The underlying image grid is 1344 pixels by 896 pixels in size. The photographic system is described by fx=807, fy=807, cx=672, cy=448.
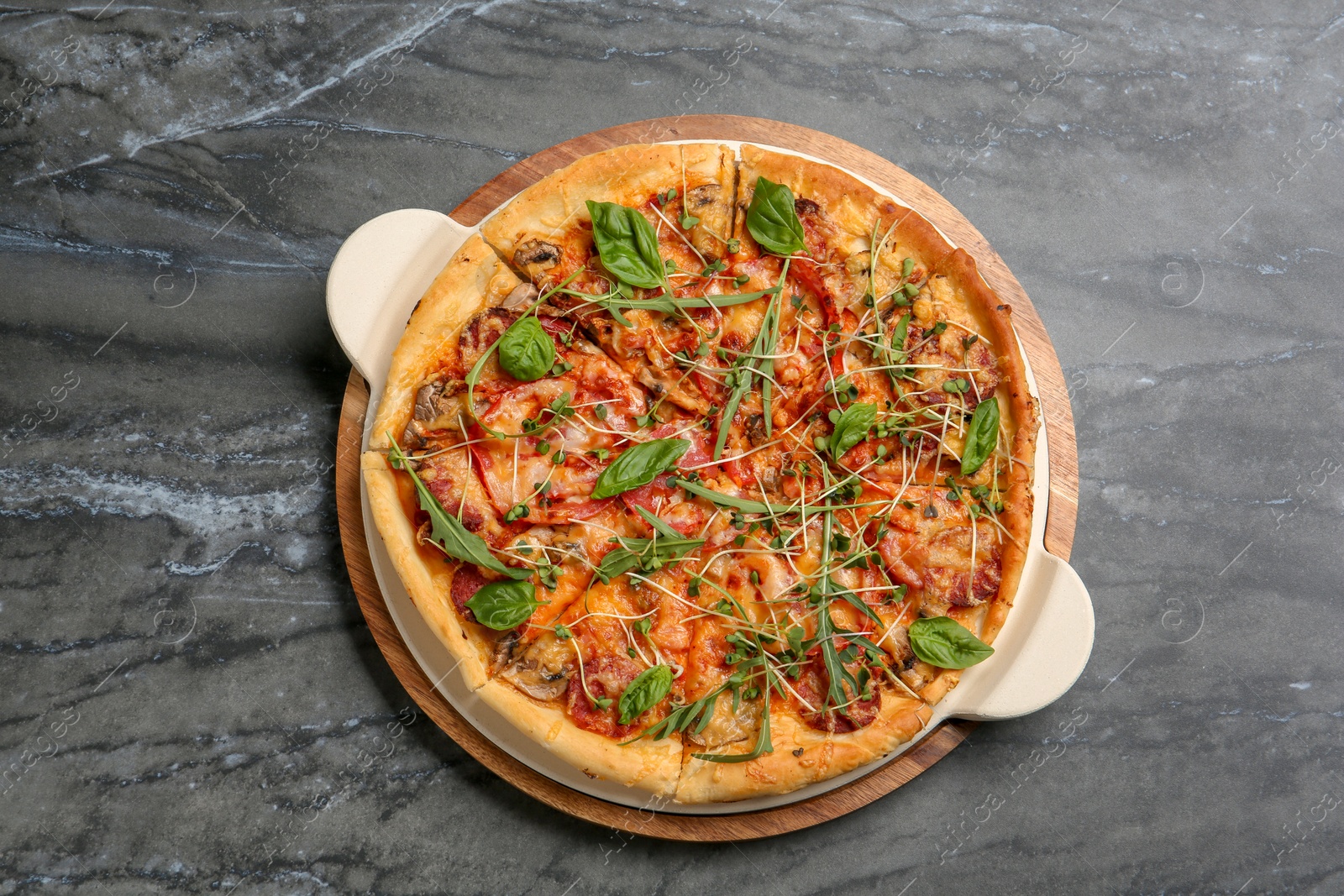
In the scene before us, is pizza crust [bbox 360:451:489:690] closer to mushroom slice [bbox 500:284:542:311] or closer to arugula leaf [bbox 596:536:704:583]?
arugula leaf [bbox 596:536:704:583]

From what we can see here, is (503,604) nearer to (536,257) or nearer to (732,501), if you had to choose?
(732,501)

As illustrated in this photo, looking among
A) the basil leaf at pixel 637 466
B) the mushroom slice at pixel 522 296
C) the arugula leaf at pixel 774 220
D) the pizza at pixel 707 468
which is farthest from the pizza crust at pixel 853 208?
the basil leaf at pixel 637 466

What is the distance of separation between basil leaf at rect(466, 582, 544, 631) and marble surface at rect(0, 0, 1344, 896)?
1.05 metres

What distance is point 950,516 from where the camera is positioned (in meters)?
3.31

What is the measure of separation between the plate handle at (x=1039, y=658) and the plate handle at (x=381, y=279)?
9.22 feet

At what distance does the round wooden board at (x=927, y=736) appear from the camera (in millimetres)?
3424

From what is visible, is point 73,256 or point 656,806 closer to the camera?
point 656,806

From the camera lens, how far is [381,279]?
343 cm

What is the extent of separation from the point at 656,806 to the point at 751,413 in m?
1.67

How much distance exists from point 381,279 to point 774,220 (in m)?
1.68

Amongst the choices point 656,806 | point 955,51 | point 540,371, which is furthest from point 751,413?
point 955,51

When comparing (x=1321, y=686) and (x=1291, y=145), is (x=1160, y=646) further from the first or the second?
(x=1291, y=145)

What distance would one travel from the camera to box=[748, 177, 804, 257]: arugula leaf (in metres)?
3.32

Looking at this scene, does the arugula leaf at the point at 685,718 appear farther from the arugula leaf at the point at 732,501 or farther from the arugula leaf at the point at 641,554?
the arugula leaf at the point at 732,501
